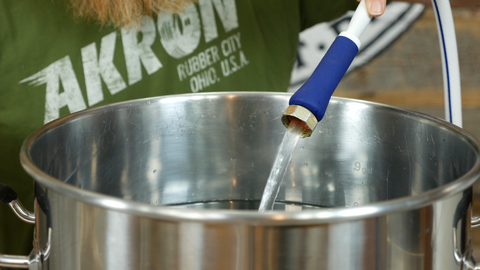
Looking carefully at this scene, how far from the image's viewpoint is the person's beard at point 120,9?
594 millimetres

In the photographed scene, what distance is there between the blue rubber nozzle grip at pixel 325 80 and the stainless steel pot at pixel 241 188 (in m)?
0.09

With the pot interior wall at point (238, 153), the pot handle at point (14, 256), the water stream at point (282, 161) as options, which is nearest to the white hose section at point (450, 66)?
the pot interior wall at point (238, 153)

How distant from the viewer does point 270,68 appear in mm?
797

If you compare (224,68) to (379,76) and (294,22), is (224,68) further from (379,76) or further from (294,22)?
(379,76)

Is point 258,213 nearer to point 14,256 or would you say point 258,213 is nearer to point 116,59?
point 14,256

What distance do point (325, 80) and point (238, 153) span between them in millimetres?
167

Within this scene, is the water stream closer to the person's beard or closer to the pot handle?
the pot handle

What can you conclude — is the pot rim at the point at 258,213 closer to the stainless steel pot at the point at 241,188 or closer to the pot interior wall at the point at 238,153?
the stainless steel pot at the point at 241,188

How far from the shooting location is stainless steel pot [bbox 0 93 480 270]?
0.25 meters

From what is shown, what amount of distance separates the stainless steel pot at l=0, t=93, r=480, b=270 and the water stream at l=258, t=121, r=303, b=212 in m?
0.04

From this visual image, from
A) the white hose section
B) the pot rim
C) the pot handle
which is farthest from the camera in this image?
the white hose section

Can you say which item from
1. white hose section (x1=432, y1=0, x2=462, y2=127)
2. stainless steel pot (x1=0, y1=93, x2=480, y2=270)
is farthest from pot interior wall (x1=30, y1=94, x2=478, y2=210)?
white hose section (x1=432, y1=0, x2=462, y2=127)

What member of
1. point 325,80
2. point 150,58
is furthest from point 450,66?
point 150,58

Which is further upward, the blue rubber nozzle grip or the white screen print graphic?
the white screen print graphic
